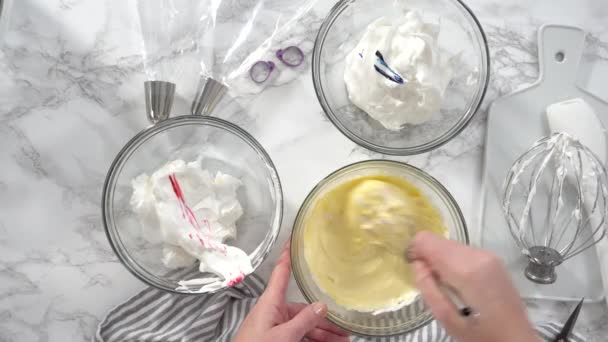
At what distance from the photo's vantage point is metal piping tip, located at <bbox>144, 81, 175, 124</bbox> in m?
1.06

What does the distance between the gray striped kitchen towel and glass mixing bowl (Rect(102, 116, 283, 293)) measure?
7cm

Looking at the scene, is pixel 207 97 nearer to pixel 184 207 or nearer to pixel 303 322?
pixel 184 207

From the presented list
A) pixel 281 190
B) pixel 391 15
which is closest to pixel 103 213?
pixel 281 190

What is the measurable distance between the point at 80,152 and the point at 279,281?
1.63 feet

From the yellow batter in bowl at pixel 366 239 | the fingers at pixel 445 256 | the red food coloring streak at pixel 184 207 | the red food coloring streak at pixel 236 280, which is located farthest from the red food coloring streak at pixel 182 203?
the fingers at pixel 445 256

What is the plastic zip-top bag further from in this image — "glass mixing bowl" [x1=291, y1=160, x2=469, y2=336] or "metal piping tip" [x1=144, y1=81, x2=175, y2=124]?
"glass mixing bowl" [x1=291, y1=160, x2=469, y2=336]

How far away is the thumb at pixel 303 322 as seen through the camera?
0.95 meters

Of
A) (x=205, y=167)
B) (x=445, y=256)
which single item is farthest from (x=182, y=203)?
(x=445, y=256)

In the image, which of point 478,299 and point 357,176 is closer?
point 478,299

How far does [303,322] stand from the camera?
0.96 meters

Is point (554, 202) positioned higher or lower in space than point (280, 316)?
higher

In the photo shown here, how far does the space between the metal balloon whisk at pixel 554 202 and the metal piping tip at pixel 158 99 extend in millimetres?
709

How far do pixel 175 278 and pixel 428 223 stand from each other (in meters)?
0.52

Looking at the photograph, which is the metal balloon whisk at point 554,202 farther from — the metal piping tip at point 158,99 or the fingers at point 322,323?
the metal piping tip at point 158,99
